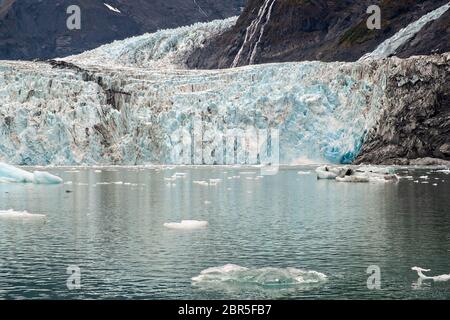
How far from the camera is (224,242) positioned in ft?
63.7

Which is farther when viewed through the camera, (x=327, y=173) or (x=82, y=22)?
(x=82, y=22)

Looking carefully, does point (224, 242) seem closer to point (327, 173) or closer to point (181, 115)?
point (327, 173)

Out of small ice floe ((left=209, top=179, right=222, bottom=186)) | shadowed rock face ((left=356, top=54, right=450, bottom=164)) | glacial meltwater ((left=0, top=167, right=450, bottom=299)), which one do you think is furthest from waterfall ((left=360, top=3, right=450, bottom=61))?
glacial meltwater ((left=0, top=167, right=450, bottom=299))

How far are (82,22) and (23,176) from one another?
4197 inches

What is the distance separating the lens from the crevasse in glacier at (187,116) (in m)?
51.2

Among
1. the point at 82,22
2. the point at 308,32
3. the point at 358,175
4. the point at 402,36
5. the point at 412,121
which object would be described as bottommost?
the point at 358,175

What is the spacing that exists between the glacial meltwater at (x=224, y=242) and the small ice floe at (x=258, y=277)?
0.02m

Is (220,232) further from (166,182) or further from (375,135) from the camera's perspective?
(375,135)

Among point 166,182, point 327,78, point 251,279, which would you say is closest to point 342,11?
point 327,78

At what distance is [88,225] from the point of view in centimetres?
2256

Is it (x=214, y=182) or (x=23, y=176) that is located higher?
(x=23, y=176)

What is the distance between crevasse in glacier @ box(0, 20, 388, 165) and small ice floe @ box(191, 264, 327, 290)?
1438 inches

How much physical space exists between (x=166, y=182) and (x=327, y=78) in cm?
1951

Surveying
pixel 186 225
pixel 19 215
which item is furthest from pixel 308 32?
pixel 186 225
